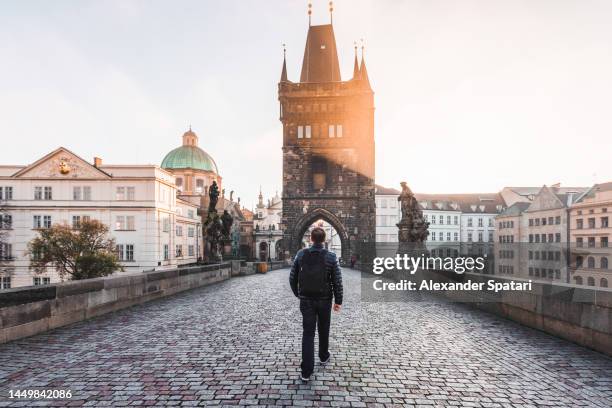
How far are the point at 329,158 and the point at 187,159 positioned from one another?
1450 inches

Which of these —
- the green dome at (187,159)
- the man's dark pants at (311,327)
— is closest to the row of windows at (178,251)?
the green dome at (187,159)

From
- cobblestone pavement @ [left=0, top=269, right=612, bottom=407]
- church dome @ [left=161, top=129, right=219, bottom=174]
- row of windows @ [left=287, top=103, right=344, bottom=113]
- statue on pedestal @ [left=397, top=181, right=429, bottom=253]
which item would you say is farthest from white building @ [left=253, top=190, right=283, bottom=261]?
cobblestone pavement @ [left=0, top=269, right=612, bottom=407]

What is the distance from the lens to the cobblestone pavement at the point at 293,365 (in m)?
3.98

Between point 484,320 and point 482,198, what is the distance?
70153 mm

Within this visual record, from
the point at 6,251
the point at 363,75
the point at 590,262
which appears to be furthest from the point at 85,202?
the point at 590,262

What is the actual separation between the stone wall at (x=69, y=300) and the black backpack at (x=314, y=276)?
4.53m

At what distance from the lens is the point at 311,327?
15.2 ft

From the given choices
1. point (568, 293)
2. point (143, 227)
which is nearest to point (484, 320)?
point (568, 293)

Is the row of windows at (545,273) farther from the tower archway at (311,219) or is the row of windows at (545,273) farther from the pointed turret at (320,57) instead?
the pointed turret at (320,57)

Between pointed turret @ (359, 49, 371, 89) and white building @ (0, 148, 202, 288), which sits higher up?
pointed turret @ (359, 49, 371, 89)

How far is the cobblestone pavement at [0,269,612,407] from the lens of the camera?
3982 mm

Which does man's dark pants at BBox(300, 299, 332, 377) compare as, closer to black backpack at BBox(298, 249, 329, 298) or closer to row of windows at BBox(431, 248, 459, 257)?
black backpack at BBox(298, 249, 329, 298)

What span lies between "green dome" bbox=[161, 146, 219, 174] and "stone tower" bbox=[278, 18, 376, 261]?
3309 centimetres

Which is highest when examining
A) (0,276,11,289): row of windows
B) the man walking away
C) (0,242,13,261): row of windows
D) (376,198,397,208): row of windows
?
(376,198,397,208): row of windows
